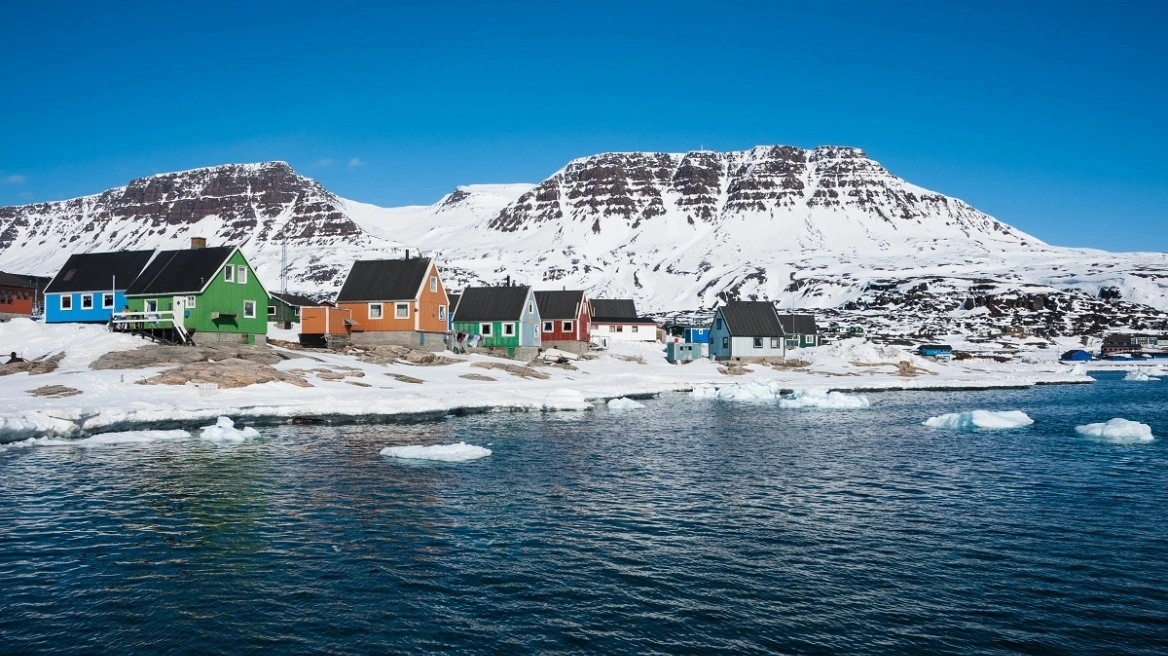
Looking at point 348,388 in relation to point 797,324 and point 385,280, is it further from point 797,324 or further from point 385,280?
point 797,324

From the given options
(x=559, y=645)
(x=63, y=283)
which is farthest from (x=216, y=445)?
(x=63, y=283)

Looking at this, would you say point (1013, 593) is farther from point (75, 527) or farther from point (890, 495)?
point (75, 527)

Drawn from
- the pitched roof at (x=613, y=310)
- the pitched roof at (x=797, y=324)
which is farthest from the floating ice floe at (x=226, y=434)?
the pitched roof at (x=797, y=324)

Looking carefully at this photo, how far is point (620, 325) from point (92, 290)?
7190cm

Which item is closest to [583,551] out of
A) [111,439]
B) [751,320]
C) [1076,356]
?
[111,439]

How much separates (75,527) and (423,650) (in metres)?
11.1

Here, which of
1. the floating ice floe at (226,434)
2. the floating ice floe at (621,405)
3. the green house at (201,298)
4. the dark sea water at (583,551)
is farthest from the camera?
the green house at (201,298)

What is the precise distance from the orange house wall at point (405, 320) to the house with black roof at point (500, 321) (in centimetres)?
606

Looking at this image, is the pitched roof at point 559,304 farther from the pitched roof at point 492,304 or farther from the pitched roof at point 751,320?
the pitched roof at point 751,320

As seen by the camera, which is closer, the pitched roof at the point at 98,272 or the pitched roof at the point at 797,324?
the pitched roof at the point at 98,272

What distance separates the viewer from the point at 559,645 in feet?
40.5

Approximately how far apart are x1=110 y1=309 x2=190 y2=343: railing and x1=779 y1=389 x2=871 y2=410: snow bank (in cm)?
3873

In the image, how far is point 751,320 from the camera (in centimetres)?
9219

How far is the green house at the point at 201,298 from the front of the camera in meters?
56.2
